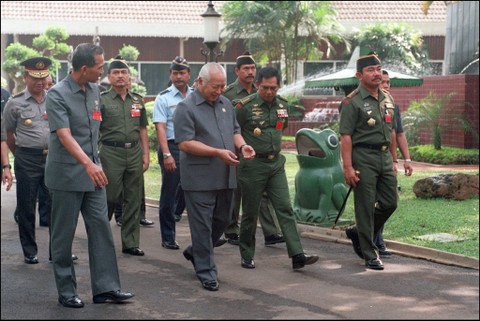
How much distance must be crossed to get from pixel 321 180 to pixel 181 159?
3579mm

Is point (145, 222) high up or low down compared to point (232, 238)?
down

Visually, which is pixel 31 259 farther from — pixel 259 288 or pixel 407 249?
pixel 407 249

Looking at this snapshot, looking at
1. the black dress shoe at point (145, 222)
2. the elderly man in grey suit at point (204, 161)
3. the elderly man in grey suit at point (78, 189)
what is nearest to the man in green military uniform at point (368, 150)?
the elderly man in grey suit at point (204, 161)

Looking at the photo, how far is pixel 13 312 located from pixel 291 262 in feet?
10.0

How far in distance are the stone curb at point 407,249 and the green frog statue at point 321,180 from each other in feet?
0.82

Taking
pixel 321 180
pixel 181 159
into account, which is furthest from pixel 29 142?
pixel 321 180

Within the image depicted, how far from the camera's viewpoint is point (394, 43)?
33.5 meters

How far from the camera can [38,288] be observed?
7.96 m

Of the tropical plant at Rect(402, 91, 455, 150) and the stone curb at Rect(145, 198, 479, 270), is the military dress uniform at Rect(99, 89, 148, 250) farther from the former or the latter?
the tropical plant at Rect(402, 91, 455, 150)

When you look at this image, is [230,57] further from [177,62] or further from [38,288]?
[38,288]

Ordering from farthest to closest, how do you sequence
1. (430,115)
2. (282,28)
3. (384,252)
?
(282,28), (430,115), (384,252)

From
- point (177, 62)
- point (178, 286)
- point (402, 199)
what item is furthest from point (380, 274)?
point (402, 199)

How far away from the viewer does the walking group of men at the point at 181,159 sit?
7.22 metres

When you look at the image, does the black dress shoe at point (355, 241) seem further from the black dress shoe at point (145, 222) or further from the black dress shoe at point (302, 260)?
the black dress shoe at point (145, 222)
